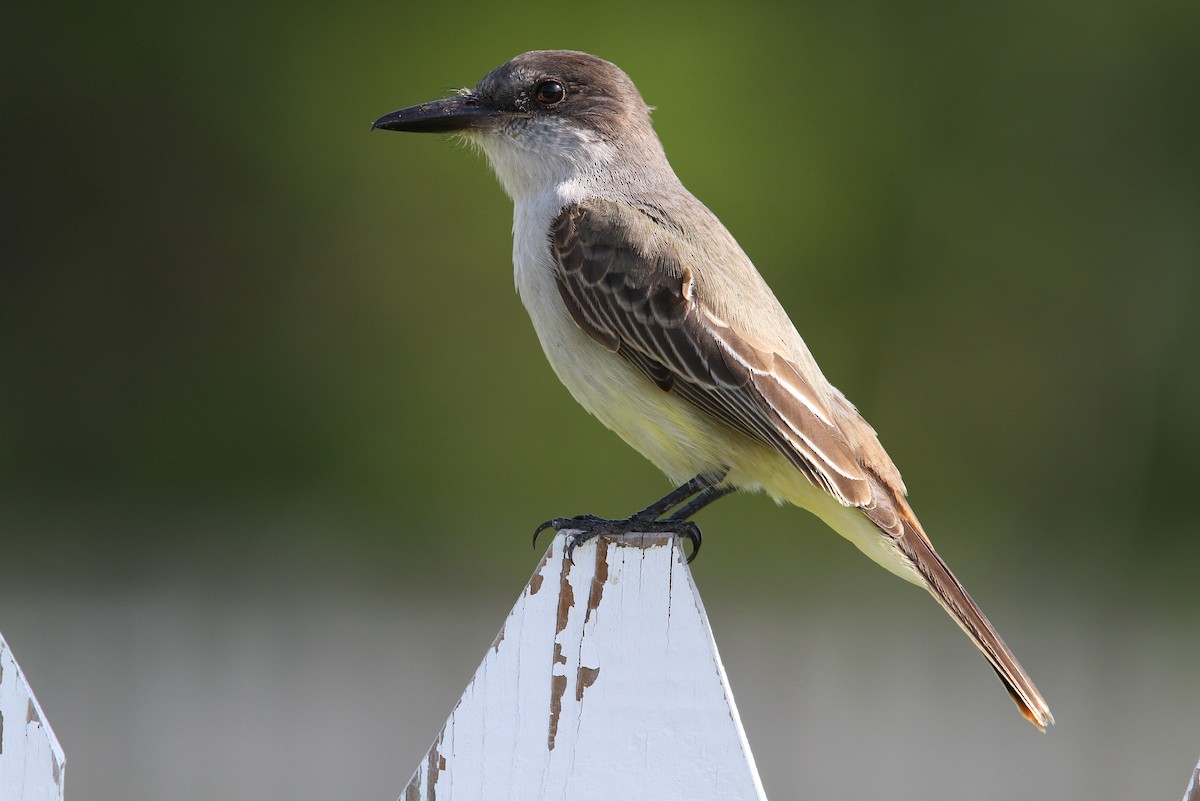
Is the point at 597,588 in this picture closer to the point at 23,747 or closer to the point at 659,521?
the point at 659,521

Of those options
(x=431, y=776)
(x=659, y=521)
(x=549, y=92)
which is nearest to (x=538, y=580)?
(x=431, y=776)

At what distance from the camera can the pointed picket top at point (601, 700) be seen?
223 cm

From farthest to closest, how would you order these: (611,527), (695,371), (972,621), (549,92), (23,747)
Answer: (549,92), (695,371), (972,621), (611,527), (23,747)

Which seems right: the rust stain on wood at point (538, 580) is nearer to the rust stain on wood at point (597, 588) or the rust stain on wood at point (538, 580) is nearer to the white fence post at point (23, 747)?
the rust stain on wood at point (597, 588)

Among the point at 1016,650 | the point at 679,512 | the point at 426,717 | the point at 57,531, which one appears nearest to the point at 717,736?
the point at 679,512

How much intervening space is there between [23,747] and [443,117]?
208 centimetres

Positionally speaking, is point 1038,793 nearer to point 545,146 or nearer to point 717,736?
point 545,146

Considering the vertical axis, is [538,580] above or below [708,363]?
below

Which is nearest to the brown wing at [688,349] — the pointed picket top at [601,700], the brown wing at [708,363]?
the brown wing at [708,363]

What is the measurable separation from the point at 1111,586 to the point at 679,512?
498cm

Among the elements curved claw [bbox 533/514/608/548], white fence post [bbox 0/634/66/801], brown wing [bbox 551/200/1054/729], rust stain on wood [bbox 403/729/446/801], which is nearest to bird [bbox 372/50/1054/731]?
brown wing [bbox 551/200/1054/729]

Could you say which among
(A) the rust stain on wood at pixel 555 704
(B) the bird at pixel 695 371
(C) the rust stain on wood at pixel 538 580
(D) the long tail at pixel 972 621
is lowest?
(A) the rust stain on wood at pixel 555 704

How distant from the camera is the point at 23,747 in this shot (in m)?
2.38

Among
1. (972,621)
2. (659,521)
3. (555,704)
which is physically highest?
(659,521)
